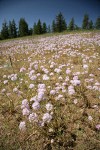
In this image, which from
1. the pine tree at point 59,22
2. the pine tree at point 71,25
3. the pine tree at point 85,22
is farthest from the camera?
the pine tree at point 85,22

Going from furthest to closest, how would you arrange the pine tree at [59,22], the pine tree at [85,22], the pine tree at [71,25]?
1. the pine tree at [85,22]
2. the pine tree at [71,25]
3. the pine tree at [59,22]

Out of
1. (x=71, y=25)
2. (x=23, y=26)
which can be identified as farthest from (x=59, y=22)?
(x=23, y=26)

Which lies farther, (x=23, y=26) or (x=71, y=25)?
(x=71, y=25)

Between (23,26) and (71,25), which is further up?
(71,25)

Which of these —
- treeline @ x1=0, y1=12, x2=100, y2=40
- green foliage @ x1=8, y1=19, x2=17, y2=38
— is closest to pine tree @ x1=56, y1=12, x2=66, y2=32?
treeline @ x1=0, y1=12, x2=100, y2=40

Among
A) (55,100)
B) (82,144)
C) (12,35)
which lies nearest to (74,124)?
(82,144)

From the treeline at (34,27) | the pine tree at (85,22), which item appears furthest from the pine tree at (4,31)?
the pine tree at (85,22)

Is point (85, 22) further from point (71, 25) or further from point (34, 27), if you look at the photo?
point (34, 27)

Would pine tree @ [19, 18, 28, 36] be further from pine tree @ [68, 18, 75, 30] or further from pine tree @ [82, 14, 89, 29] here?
pine tree @ [82, 14, 89, 29]

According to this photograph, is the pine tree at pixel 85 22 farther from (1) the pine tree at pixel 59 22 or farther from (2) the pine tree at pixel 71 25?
(1) the pine tree at pixel 59 22

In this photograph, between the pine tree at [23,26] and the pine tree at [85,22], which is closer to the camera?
the pine tree at [23,26]

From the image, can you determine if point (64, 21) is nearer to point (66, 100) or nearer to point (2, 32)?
point (2, 32)

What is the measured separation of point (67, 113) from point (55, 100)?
1.55 ft

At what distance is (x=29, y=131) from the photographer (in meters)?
3.45
